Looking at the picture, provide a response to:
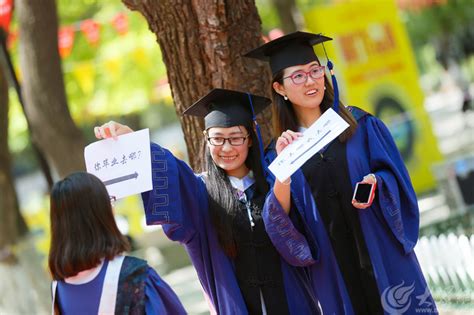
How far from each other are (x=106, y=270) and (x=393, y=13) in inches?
513

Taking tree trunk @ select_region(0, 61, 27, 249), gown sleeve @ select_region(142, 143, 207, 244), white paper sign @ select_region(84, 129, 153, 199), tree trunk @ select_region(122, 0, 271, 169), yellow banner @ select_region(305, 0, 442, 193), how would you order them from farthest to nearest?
yellow banner @ select_region(305, 0, 442, 193)
tree trunk @ select_region(0, 61, 27, 249)
tree trunk @ select_region(122, 0, 271, 169)
gown sleeve @ select_region(142, 143, 207, 244)
white paper sign @ select_region(84, 129, 153, 199)

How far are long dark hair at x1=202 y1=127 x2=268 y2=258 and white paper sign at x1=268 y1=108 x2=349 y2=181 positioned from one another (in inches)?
14.5

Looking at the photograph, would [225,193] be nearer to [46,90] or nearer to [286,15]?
[46,90]

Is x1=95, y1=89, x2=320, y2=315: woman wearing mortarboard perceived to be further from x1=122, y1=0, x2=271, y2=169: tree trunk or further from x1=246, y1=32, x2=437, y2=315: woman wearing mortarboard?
x1=122, y1=0, x2=271, y2=169: tree trunk

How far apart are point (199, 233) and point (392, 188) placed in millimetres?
989

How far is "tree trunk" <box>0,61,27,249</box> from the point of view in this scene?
415 inches

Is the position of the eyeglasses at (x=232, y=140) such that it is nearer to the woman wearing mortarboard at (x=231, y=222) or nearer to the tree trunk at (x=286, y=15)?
the woman wearing mortarboard at (x=231, y=222)

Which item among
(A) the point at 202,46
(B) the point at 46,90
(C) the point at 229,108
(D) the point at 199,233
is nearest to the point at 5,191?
(B) the point at 46,90

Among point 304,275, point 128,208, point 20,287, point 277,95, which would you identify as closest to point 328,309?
point 304,275

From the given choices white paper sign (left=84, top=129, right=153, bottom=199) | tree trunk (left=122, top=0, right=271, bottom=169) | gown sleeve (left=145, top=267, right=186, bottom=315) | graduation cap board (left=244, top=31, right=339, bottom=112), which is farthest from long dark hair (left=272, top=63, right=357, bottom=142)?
gown sleeve (left=145, top=267, right=186, bottom=315)

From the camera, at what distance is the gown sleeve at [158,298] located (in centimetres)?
338

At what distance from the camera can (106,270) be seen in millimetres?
3344

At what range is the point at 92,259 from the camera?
3.30 m

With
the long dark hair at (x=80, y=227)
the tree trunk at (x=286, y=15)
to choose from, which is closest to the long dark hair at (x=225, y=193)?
the long dark hair at (x=80, y=227)
